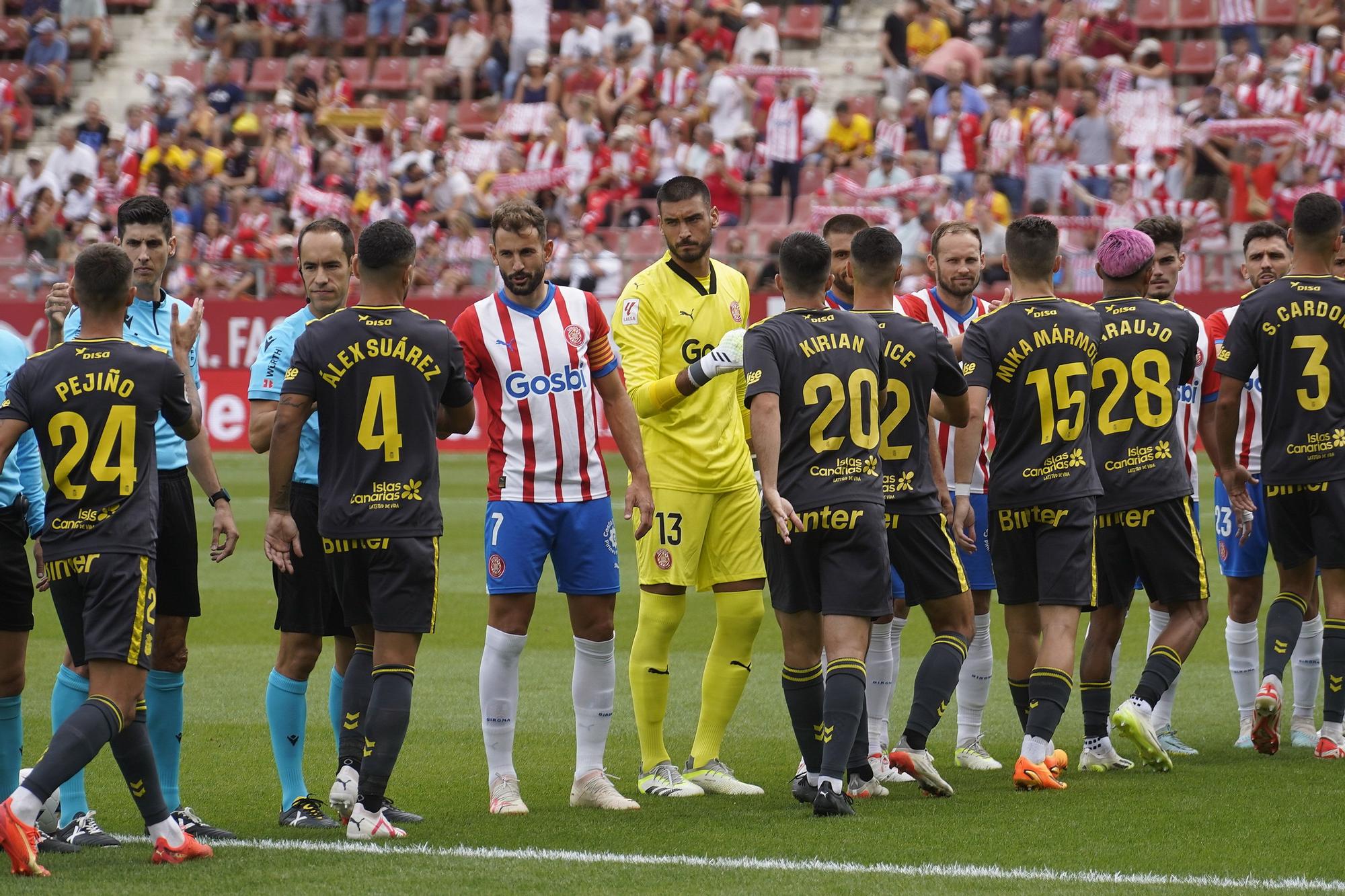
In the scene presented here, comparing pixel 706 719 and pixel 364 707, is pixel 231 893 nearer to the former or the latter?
pixel 364 707

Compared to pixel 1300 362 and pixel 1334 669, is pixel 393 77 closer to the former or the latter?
pixel 1300 362

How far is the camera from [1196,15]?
2552cm

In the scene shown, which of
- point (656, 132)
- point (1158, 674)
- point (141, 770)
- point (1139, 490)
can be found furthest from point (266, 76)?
point (141, 770)

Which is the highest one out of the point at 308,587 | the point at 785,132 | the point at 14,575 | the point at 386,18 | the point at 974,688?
the point at 386,18

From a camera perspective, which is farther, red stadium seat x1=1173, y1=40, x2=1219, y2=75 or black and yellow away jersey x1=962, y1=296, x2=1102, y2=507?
red stadium seat x1=1173, y1=40, x2=1219, y2=75

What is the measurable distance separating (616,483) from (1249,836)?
13822mm

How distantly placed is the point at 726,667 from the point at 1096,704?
1660mm

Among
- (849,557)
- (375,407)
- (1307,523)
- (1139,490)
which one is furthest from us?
(1307,523)

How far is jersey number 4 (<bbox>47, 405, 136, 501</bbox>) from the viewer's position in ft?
19.2

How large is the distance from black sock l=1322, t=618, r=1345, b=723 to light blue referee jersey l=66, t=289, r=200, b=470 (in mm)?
5088

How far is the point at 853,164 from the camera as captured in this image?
965 inches

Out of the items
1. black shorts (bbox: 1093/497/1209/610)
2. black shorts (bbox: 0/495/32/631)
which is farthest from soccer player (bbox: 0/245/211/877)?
black shorts (bbox: 1093/497/1209/610)

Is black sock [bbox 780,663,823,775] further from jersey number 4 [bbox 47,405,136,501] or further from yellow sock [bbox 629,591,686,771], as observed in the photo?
jersey number 4 [bbox 47,405,136,501]

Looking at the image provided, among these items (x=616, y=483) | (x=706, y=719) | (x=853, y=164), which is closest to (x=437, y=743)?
(x=706, y=719)
